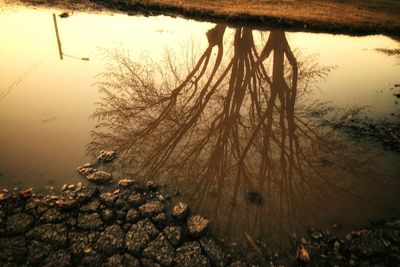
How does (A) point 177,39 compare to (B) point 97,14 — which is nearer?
(A) point 177,39

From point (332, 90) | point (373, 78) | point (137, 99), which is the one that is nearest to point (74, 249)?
point (137, 99)

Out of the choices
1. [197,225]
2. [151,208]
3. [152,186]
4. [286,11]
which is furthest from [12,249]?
[286,11]

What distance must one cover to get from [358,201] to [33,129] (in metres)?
6.06

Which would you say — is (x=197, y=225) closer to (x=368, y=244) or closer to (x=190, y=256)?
(x=190, y=256)

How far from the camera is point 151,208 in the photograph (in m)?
3.82

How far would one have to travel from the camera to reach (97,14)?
11.6 meters

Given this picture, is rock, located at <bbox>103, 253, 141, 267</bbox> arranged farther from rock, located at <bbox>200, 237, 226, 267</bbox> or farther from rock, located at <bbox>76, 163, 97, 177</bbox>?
rock, located at <bbox>76, 163, 97, 177</bbox>

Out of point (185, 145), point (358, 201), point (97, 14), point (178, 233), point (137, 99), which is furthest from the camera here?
point (97, 14)

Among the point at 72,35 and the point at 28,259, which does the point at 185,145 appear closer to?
the point at 28,259

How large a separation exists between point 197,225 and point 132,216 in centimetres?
88

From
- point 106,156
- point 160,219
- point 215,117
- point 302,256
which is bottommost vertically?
point 302,256

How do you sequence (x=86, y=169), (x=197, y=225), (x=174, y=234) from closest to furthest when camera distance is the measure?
(x=174, y=234), (x=197, y=225), (x=86, y=169)

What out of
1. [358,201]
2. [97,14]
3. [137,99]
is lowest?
[358,201]

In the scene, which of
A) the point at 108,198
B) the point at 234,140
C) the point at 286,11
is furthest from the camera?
the point at 286,11
